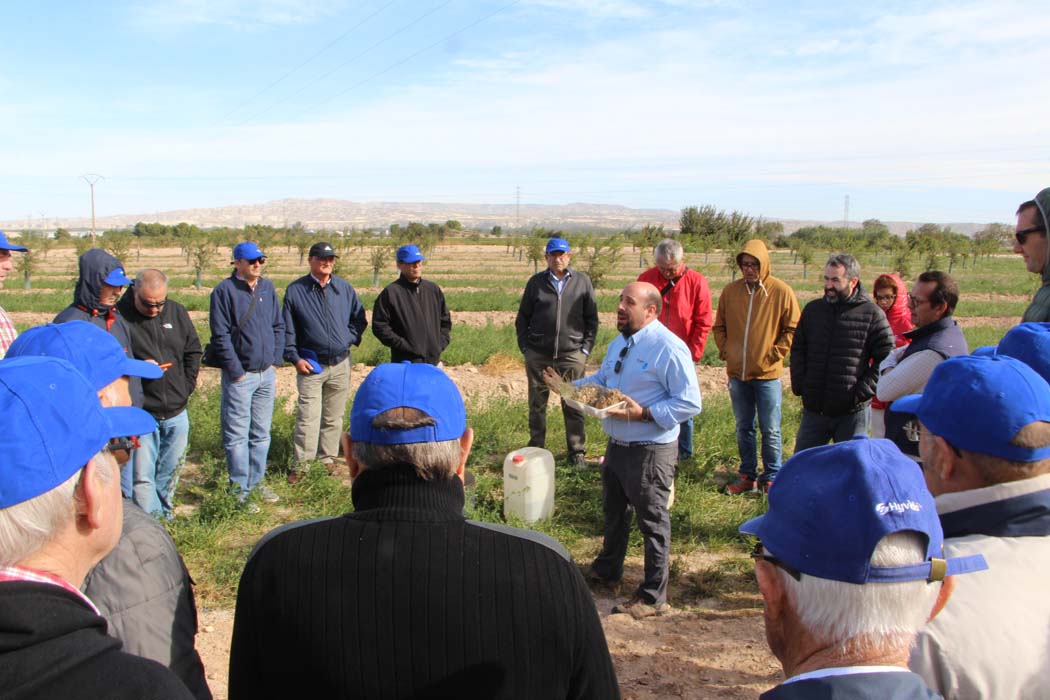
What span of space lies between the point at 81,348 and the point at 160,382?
106 inches

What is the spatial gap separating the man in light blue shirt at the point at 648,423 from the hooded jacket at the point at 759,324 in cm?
190

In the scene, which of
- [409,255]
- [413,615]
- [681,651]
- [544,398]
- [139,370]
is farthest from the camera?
[544,398]

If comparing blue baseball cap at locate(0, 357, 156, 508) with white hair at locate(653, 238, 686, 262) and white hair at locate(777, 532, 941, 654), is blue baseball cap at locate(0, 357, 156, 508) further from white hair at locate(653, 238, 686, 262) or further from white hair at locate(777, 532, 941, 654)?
white hair at locate(653, 238, 686, 262)

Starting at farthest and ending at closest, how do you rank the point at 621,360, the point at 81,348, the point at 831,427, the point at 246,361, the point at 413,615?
the point at 246,361, the point at 831,427, the point at 621,360, the point at 81,348, the point at 413,615

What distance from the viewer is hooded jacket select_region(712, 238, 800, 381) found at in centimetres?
583

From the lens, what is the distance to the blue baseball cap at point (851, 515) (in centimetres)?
122

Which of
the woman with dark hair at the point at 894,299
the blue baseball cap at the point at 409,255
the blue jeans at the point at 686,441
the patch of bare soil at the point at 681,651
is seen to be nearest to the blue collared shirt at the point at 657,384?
the patch of bare soil at the point at 681,651

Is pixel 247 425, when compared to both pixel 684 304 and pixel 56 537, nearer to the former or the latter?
pixel 684 304

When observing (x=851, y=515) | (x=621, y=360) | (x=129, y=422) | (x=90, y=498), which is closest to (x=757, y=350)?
(x=621, y=360)

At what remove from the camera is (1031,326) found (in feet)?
8.30

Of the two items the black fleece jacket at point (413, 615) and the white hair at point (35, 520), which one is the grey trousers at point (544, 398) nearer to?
the black fleece jacket at point (413, 615)

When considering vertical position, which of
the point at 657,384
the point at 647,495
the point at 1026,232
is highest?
the point at 1026,232

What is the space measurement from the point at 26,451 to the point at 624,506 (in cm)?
359

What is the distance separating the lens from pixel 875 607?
1223 mm
